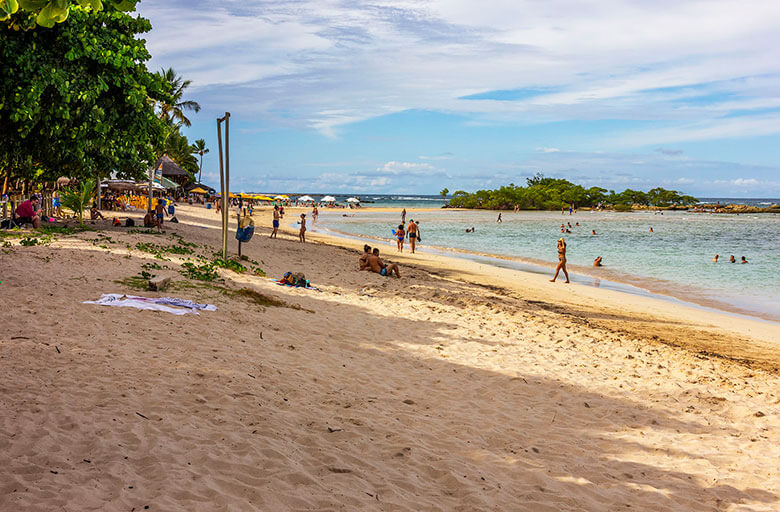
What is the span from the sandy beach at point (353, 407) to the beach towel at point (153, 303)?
9.1 inches

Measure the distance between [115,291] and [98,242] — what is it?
625cm

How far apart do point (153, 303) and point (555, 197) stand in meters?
119

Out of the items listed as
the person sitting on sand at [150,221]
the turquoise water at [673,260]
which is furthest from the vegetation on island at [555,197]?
the person sitting on sand at [150,221]

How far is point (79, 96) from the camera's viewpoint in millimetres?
15086

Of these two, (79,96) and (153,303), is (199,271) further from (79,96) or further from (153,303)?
(79,96)

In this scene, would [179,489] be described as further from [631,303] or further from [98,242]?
[631,303]

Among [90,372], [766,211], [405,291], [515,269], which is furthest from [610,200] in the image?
[90,372]

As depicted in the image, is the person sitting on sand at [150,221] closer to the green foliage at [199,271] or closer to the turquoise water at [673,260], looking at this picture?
the green foliage at [199,271]

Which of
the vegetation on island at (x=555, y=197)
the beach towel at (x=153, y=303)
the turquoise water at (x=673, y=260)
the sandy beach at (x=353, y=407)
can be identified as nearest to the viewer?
the sandy beach at (x=353, y=407)

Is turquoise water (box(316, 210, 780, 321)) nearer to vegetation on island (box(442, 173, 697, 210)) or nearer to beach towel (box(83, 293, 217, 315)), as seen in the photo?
beach towel (box(83, 293, 217, 315))

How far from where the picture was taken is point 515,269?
24.1m

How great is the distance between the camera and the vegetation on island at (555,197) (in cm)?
11431

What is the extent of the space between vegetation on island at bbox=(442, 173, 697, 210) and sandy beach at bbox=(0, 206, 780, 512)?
10474cm

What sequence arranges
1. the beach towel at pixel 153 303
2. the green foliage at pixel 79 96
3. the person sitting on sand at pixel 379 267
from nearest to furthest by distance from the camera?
1. the beach towel at pixel 153 303
2. the green foliage at pixel 79 96
3. the person sitting on sand at pixel 379 267
